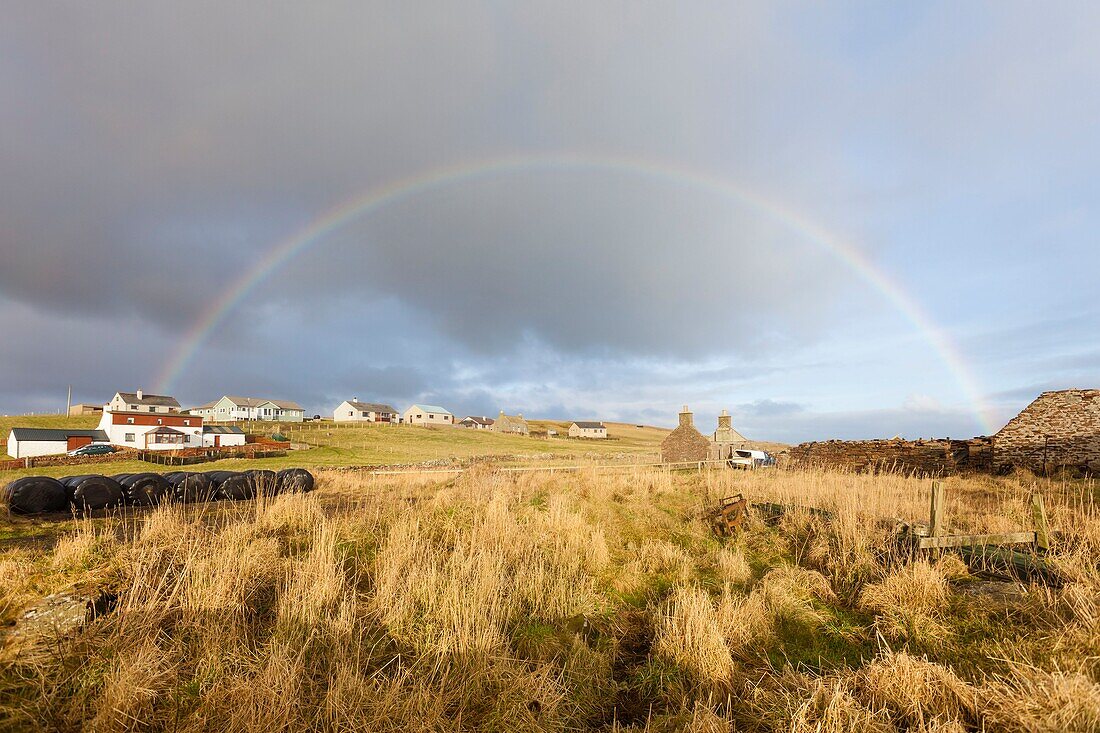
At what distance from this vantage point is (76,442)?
56531mm

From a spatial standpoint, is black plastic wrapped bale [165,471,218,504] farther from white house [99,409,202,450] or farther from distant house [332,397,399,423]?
distant house [332,397,399,423]

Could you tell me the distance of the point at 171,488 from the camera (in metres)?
17.9

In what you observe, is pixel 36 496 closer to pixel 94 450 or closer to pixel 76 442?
pixel 94 450

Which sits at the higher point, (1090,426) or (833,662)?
(1090,426)

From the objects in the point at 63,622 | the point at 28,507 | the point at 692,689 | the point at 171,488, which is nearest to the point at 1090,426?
the point at 692,689

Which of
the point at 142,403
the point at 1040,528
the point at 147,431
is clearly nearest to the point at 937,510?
the point at 1040,528

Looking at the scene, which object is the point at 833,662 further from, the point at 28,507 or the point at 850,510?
the point at 28,507

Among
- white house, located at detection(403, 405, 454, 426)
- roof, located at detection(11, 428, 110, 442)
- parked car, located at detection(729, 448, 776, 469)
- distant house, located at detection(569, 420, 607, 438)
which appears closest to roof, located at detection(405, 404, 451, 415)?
white house, located at detection(403, 405, 454, 426)

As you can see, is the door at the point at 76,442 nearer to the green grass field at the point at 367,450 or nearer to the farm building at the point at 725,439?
the green grass field at the point at 367,450

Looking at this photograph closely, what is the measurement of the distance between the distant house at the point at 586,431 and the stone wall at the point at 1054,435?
11202 centimetres

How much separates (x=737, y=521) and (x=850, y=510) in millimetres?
2499

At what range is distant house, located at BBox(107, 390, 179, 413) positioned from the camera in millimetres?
78250

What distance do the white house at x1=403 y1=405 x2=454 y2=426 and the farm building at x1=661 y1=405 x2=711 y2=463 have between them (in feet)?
349

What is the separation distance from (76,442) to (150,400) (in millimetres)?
29488
